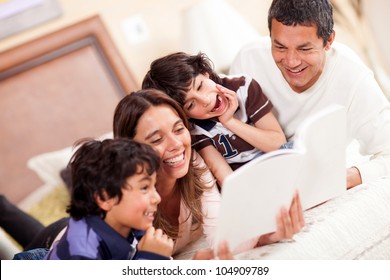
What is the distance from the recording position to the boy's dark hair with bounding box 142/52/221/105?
806 mm

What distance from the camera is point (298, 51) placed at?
0.80m

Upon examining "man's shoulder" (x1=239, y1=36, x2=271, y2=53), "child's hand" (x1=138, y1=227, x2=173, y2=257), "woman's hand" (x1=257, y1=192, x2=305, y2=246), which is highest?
"man's shoulder" (x1=239, y1=36, x2=271, y2=53)

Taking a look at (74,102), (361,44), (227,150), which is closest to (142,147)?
(227,150)

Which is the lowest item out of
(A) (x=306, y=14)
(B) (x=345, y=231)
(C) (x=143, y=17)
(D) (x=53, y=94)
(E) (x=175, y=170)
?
(B) (x=345, y=231)

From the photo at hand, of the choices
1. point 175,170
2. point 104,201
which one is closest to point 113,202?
point 104,201

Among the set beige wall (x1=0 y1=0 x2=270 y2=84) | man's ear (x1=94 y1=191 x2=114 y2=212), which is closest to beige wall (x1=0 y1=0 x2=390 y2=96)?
beige wall (x1=0 y1=0 x2=270 y2=84)

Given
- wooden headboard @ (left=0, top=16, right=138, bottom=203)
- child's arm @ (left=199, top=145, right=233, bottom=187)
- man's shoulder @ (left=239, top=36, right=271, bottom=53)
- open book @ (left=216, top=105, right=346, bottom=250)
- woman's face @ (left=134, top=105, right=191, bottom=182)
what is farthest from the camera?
wooden headboard @ (left=0, top=16, right=138, bottom=203)

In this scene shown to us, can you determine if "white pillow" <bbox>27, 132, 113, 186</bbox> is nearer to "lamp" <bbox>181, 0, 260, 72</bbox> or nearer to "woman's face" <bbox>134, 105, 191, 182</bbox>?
"lamp" <bbox>181, 0, 260, 72</bbox>

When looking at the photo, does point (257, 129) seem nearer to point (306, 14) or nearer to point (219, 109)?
point (219, 109)

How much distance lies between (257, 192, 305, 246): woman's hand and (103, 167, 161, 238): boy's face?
0.19m

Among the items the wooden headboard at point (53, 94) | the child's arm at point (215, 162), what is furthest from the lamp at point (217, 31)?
Result: the child's arm at point (215, 162)

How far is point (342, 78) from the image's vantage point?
0.87m

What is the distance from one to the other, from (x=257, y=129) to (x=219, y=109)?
8 centimetres

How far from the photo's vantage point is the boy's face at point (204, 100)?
0.81 meters
